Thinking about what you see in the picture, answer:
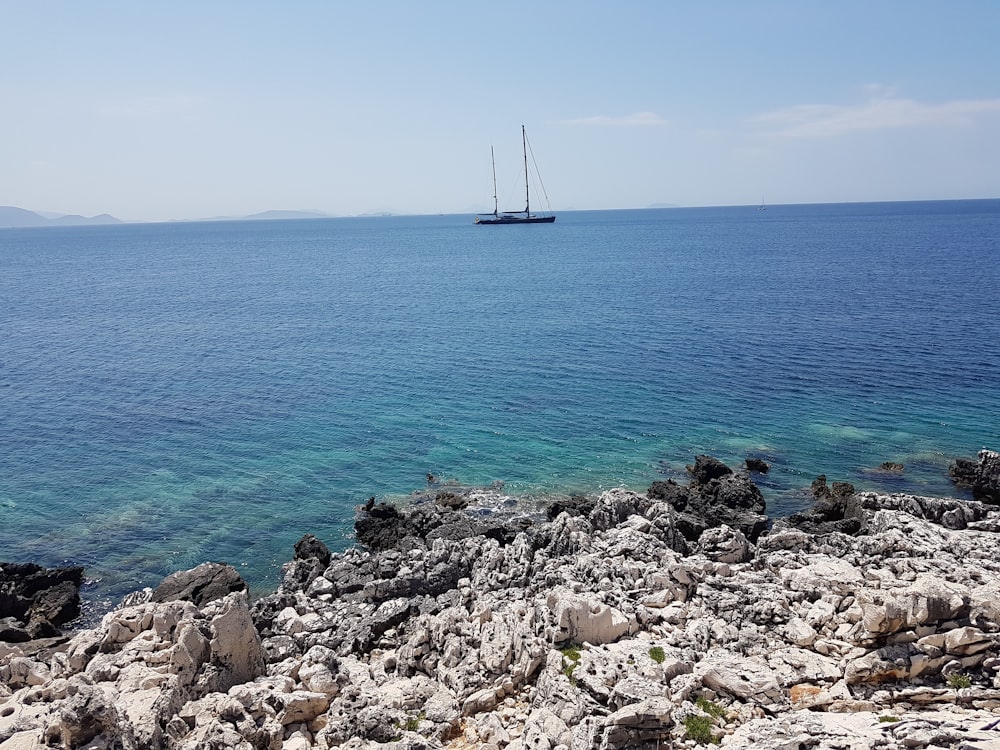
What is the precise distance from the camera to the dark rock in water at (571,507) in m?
38.1

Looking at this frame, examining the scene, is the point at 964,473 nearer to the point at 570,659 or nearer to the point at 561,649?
the point at 561,649

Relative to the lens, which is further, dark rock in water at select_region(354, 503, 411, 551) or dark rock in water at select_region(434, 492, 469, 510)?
dark rock in water at select_region(434, 492, 469, 510)

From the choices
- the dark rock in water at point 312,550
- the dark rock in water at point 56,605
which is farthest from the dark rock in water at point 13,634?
the dark rock in water at point 312,550

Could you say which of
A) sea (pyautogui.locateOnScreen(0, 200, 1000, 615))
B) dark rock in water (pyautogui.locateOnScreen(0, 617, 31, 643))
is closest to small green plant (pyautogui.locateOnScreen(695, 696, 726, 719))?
sea (pyautogui.locateOnScreen(0, 200, 1000, 615))

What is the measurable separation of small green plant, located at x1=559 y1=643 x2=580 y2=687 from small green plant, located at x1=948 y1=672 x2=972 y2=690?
10.4 m

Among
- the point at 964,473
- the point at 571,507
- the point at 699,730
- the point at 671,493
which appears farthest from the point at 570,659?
the point at 964,473

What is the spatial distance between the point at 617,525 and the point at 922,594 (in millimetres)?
14153

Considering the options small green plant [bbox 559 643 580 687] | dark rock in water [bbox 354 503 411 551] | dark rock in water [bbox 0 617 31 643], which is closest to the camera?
small green plant [bbox 559 643 580 687]

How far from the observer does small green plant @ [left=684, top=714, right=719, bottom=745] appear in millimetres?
18641

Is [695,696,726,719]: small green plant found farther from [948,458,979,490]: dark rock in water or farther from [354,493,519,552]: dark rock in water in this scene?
[948,458,979,490]: dark rock in water

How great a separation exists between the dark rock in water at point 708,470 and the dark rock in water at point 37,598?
32.4 m

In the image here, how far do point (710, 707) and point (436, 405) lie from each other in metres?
41.3

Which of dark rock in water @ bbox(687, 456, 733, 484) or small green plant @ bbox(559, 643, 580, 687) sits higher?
Result: small green plant @ bbox(559, 643, 580, 687)

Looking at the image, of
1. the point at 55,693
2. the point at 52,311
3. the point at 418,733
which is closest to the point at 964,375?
the point at 418,733
